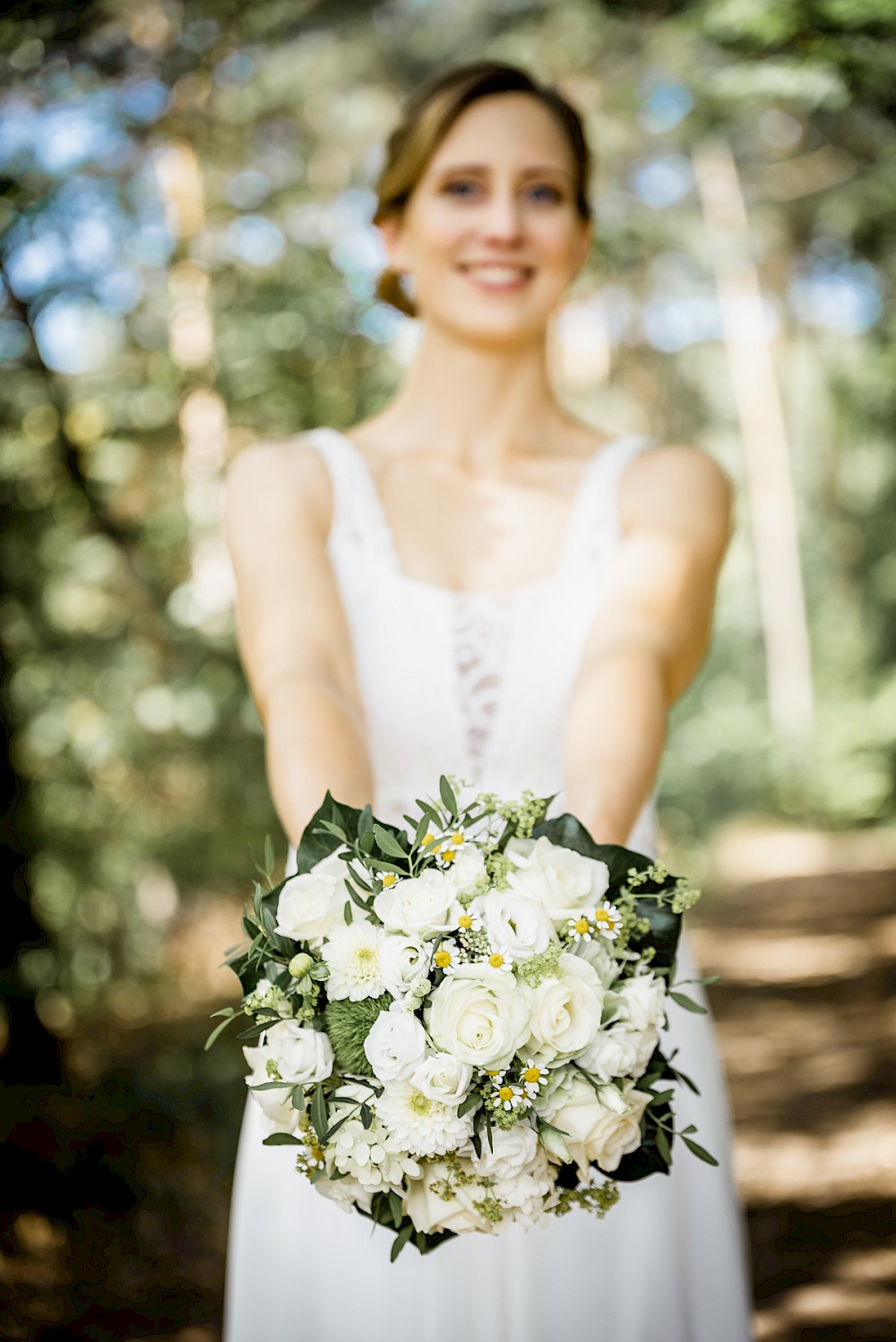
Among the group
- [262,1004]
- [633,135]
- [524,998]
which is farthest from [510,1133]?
[633,135]

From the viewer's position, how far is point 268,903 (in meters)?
1.45

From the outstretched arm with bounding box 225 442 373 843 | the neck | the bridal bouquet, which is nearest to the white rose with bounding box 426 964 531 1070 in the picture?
the bridal bouquet

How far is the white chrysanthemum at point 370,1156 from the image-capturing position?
1358mm

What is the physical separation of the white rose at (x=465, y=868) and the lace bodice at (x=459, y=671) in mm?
789

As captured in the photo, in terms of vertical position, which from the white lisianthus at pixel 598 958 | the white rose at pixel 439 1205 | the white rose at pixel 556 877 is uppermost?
the white rose at pixel 556 877

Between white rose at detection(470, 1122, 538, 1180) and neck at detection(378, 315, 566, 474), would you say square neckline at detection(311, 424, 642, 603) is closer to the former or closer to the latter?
neck at detection(378, 315, 566, 474)

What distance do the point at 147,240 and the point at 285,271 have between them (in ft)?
1.90

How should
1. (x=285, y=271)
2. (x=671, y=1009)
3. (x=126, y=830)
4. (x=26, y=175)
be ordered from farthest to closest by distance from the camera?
(x=126, y=830)
(x=285, y=271)
(x=26, y=175)
(x=671, y=1009)

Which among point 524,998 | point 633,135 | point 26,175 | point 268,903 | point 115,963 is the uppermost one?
point 633,135

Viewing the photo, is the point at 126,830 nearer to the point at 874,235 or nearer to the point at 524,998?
the point at 874,235

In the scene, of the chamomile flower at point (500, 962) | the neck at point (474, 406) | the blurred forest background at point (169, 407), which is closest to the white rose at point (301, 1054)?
the chamomile flower at point (500, 962)

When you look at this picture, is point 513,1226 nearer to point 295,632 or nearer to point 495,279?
point 295,632

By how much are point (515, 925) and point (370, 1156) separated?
288 mm

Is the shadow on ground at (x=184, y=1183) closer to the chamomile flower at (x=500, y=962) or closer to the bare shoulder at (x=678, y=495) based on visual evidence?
the bare shoulder at (x=678, y=495)
